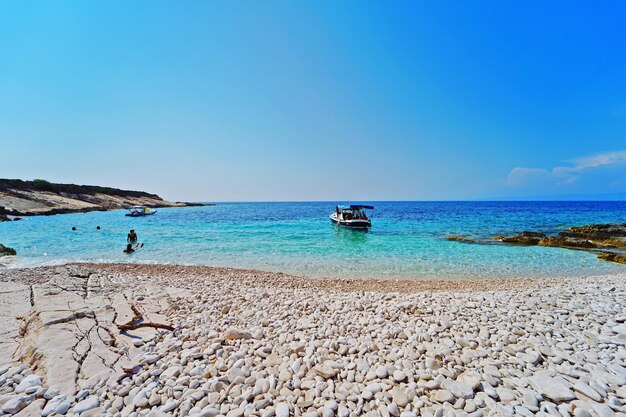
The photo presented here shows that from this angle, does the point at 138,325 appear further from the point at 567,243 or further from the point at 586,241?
the point at 586,241

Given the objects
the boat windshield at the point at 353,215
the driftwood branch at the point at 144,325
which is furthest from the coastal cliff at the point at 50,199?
the driftwood branch at the point at 144,325

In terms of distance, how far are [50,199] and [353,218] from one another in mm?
68522

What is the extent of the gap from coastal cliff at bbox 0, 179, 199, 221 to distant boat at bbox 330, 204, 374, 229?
4759cm

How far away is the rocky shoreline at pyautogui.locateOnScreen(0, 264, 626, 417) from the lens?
3246mm

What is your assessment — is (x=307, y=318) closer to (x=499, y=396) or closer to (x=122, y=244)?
(x=499, y=396)

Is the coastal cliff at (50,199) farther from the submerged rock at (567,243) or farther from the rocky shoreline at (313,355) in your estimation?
the submerged rock at (567,243)

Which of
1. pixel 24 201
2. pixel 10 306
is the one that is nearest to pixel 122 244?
pixel 10 306

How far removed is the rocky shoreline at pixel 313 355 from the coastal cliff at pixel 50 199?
173ft

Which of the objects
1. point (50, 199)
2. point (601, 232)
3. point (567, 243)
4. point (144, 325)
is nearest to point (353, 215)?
point (567, 243)

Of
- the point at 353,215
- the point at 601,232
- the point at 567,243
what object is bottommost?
the point at 567,243

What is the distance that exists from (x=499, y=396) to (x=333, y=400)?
1.98m

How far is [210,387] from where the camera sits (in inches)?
139

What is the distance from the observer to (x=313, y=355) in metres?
4.21

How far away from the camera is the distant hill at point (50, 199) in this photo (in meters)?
51.3
